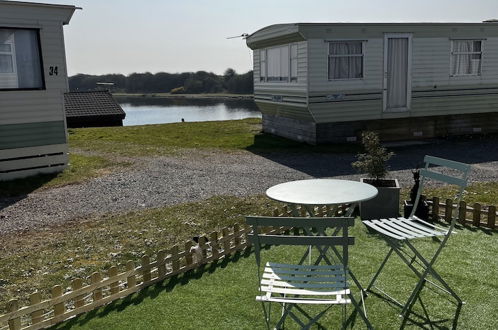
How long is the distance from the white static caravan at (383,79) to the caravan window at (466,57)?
1.3 inches

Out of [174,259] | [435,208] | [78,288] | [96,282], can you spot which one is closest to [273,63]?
[435,208]

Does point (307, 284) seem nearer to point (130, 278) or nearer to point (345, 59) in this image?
point (130, 278)

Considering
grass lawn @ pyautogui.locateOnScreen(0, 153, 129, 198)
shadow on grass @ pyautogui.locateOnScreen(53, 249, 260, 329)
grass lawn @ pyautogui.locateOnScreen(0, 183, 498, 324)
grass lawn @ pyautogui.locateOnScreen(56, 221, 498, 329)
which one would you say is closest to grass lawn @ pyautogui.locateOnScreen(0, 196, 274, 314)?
grass lawn @ pyautogui.locateOnScreen(0, 183, 498, 324)

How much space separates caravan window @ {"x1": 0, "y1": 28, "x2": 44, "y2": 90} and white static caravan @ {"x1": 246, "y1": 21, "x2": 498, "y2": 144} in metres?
7.15

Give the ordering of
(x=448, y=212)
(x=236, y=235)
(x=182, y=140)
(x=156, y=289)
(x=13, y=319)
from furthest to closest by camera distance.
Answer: (x=182, y=140), (x=448, y=212), (x=236, y=235), (x=156, y=289), (x=13, y=319)

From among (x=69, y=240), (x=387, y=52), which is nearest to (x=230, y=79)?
(x=387, y=52)

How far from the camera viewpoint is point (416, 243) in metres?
6.32

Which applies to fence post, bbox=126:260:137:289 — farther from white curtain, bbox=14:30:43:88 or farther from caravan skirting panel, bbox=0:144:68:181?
white curtain, bbox=14:30:43:88

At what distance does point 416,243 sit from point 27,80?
9.72m

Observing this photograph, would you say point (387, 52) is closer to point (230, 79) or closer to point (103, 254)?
point (103, 254)

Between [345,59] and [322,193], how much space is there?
35.1 feet

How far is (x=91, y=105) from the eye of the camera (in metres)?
28.7

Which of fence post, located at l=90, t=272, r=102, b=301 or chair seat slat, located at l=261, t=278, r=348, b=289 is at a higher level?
chair seat slat, located at l=261, t=278, r=348, b=289

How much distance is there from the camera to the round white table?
4477 millimetres
